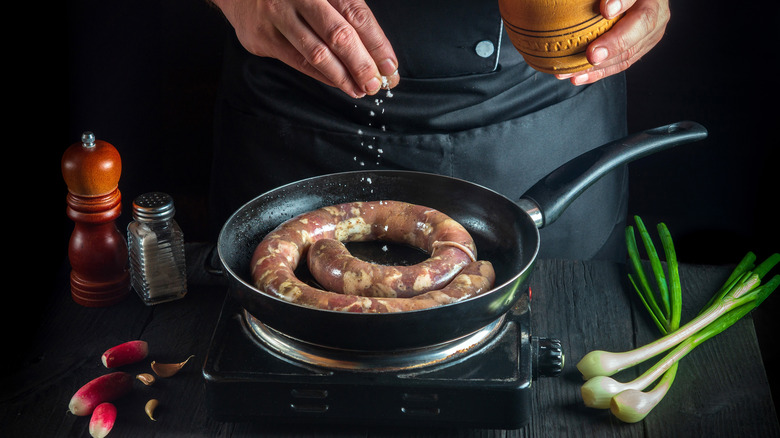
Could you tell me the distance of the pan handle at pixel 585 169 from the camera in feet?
5.36

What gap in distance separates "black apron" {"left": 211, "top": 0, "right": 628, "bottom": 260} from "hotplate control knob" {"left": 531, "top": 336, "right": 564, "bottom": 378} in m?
0.76

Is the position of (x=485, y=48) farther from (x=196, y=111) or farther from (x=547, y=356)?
(x=196, y=111)

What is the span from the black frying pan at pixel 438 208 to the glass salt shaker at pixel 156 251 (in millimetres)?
187

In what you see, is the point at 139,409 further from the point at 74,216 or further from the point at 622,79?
the point at 622,79

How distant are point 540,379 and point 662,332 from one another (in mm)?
329

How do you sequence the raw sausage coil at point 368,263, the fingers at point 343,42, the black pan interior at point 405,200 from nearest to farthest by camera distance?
1. the black pan interior at point 405,200
2. the raw sausage coil at point 368,263
3. the fingers at point 343,42

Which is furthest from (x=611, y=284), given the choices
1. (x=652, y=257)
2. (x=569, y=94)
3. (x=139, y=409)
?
(x=139, y=409)

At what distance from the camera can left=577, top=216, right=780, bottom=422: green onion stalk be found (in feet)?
4.74

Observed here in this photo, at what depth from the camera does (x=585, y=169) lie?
1703 millimetres

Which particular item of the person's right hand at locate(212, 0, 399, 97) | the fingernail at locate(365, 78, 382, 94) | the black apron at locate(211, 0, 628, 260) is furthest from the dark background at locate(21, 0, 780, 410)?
the fingernail at locate(365, 78, 382, 94)

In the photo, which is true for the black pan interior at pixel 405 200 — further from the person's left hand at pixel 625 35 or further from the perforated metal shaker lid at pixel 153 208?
the person's left hand at pixel 625 35

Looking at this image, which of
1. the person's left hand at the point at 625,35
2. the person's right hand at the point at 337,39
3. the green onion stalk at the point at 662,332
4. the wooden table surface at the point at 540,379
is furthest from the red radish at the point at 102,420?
the person's left hand at the point at 625,35

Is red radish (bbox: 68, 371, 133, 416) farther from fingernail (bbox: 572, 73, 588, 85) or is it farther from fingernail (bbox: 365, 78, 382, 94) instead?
fingernail (bbox: 572, 73, 588, 85)

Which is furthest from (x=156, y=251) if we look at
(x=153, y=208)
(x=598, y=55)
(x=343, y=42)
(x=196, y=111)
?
(x=196, y=111)
